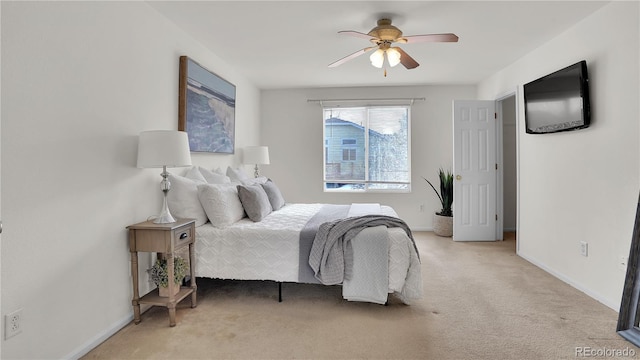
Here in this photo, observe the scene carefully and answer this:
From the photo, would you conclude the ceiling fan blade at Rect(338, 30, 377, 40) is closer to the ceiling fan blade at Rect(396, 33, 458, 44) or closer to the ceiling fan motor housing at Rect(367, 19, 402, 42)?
the ceiling fan motor housing at Rect(367, 19, 402, 42)

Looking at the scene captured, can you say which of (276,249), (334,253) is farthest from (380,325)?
(276,249)

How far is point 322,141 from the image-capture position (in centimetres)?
573

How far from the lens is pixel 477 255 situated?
411 centimetres

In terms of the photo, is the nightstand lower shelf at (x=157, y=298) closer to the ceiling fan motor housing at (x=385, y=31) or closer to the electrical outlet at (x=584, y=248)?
the ceiling fan motor housing at (x=385, y=31)

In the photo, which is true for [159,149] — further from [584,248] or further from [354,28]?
[584,248]

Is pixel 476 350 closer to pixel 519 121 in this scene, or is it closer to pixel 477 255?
pixel 477 255

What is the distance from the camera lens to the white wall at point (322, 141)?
5531 mm

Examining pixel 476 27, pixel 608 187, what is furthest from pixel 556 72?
pixel 608 187

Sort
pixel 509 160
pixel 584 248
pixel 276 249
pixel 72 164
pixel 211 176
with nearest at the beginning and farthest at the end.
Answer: pixel 72 164 < pixel 276 249 < pixel 584 248 < pixel 211 176 < pixel 509 160

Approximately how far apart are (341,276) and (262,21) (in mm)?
2229

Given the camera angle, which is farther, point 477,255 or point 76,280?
point 477,255

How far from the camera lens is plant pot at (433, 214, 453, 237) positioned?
5.07 meters

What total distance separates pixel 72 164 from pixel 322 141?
411 cm

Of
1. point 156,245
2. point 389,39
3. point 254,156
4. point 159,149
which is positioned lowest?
point 156,245
